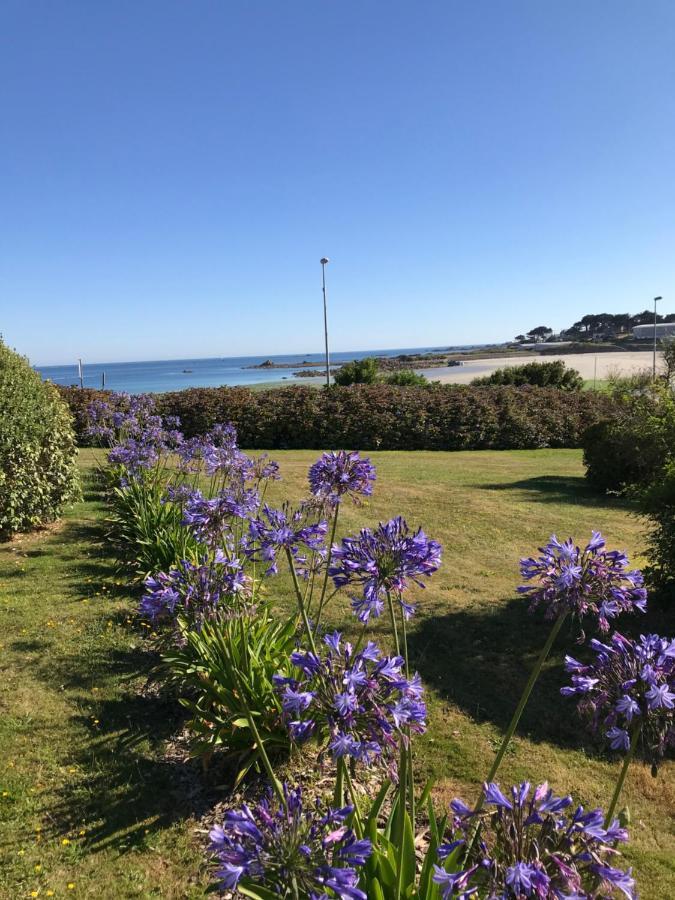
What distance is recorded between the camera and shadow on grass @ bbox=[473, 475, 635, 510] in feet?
39.9

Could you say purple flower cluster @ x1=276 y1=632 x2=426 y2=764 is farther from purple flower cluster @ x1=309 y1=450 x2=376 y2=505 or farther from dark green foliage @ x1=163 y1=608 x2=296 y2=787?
dark green foliage @ x1=163 y1=608 x2=296 y2=787

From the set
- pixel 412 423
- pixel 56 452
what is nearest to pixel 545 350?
pixel 412 423

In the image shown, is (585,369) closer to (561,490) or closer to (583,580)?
(561,490)

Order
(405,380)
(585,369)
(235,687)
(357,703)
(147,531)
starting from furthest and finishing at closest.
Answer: (585,369), (405,380), (147,531), (235,687), (357,703)

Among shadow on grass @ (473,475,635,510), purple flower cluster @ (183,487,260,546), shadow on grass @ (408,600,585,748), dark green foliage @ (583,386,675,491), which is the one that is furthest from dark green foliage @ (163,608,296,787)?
dark green foliage @ (583,386,675,491)

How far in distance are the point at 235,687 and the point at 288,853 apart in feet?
8.09

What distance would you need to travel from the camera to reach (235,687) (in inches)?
154

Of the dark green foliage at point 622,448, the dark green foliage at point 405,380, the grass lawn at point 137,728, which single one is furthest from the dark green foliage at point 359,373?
the grass lawn at point 137,728

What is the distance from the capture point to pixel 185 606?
9.60 ft

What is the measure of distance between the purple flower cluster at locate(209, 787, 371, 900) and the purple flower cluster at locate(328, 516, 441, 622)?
761 mm

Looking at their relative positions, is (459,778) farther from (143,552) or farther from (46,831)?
(143,552)

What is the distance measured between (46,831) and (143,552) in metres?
3.77

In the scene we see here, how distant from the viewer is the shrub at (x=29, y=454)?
26.9ft

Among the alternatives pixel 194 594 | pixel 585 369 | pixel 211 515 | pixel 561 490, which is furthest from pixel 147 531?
pixel 585 369
